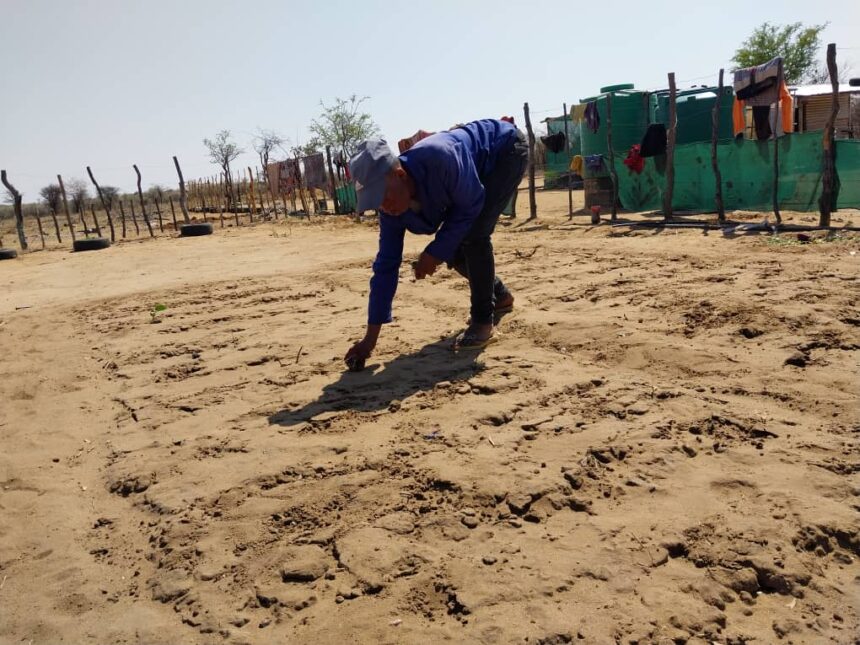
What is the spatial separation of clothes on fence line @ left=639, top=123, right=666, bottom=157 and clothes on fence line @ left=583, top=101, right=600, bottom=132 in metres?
2.74

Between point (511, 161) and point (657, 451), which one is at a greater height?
point (511, 161)

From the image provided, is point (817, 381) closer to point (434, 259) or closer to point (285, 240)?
point (434, 259)

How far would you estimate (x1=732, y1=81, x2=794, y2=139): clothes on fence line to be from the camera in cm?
1009

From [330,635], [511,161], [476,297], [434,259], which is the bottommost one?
[330,635]

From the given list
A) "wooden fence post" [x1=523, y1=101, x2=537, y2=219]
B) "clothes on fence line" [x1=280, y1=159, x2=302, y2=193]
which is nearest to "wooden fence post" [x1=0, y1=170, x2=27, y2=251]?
"clothes on fence line" [x1=280, y1=159, x2=302, y2=193]

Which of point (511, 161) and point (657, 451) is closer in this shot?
point (657, 451)

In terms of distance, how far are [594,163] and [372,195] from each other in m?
10.8

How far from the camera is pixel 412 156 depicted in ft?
10.2

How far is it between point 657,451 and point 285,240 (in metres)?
10.3

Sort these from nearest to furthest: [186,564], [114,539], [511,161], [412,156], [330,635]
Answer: [330,635], [186,564], [114,539], [412,156], [511,161]

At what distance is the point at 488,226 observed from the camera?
140 inches

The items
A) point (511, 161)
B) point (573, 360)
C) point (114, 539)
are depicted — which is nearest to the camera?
point (114, 539)

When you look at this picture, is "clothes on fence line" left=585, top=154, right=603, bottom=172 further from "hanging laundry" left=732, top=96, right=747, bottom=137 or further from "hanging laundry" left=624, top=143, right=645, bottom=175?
"hanging laundry" left=732, top=96, right=747, bottom=137

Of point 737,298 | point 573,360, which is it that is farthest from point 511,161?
point 737,298
